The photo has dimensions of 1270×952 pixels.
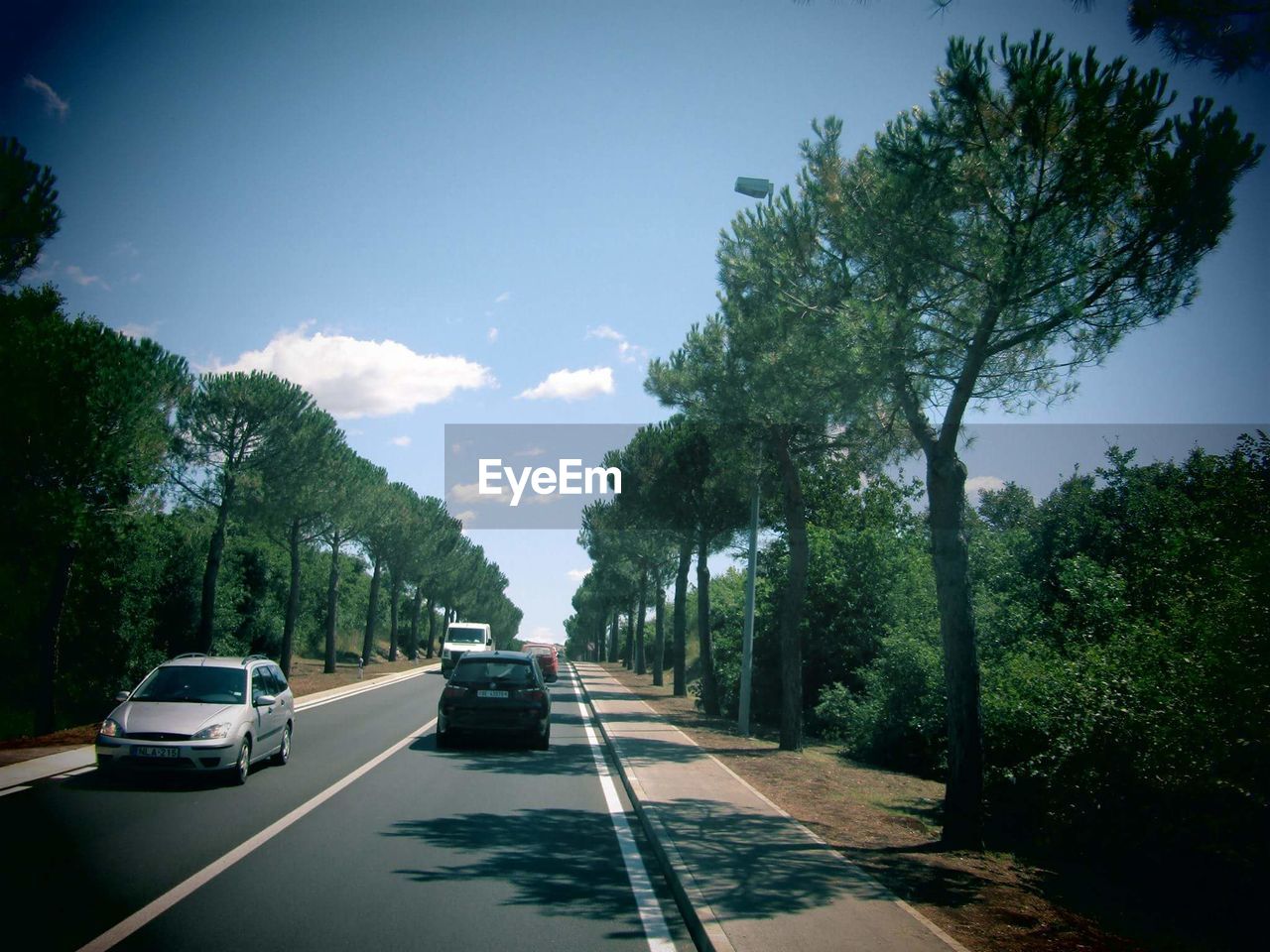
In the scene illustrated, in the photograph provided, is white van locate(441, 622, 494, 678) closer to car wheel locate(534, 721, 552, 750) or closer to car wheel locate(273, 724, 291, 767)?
car wheel locate(534, 721, 552, 750)

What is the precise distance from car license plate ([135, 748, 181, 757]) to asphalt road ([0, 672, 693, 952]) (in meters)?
0.42

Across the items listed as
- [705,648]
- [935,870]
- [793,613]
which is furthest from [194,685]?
[705,648]

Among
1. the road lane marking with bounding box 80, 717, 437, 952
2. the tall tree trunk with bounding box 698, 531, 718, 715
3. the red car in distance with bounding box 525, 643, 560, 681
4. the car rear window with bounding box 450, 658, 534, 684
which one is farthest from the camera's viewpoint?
the red car in distance with bounding box 525, 643, 560, 681

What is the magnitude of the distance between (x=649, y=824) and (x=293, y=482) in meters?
25.0

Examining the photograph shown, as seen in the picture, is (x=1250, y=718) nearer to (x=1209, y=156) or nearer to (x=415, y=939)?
(x=1209, y=156)

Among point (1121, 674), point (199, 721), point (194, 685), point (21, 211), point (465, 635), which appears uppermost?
point (21, 211)

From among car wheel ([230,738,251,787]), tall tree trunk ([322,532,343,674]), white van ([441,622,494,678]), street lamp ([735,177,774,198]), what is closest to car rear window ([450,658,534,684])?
car wheel ([230,738,251,787])

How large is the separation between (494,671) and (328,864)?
8463 millimetres

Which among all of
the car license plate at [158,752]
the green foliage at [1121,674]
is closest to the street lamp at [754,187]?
the green foliage at [1121,674]

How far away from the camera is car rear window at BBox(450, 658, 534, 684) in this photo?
49.7 feet

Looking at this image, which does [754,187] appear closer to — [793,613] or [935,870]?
[793,613]

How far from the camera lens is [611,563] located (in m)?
50.8

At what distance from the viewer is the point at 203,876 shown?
6270 millimetres

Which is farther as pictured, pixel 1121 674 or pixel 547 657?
pixel 547 657
